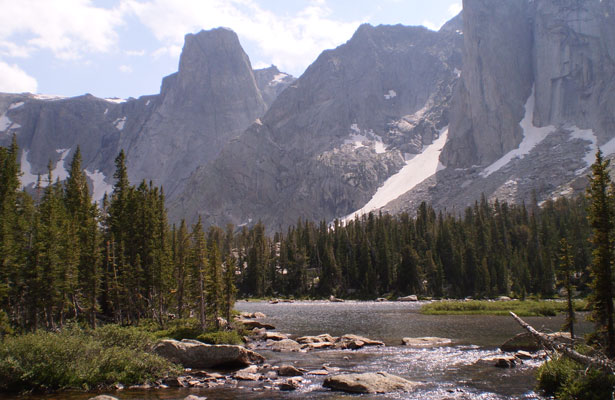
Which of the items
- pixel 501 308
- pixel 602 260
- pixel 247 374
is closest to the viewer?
pixel 602 260

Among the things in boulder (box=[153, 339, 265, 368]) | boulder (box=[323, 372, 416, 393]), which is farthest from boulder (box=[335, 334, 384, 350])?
boulder (box=[323, 372, 416, 393])

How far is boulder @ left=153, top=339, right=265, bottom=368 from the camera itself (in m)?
29.7

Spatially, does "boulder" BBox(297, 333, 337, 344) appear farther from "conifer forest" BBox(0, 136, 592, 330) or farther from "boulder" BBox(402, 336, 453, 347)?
"conifer forest" BBox(0, 136, 592, 330)

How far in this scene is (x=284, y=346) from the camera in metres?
37.5

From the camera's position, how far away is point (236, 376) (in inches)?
1051

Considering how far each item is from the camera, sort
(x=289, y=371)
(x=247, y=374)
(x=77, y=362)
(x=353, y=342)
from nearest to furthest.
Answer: (x=77, y=362) < (x=247, y=374) < (x=289, y=371) < (x=353, y=342)

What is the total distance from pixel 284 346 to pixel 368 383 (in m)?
15.1

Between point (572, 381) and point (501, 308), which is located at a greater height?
point (572, 381)

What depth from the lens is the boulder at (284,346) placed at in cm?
3683

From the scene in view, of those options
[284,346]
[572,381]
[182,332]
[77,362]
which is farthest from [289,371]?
[182,332]

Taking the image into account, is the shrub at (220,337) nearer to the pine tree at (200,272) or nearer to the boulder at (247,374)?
the pine tree at (200,272)

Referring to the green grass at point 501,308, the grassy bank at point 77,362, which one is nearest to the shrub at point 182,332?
the grassy bank at point 77,362

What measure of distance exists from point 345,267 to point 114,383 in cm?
9133

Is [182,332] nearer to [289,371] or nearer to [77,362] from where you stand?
[289,371]
